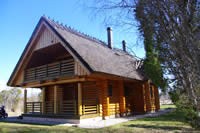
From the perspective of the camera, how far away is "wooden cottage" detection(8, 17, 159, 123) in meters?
12.1

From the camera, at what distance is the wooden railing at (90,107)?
12.4 metres

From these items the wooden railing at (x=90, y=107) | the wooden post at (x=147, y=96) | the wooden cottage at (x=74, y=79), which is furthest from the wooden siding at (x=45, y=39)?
the wooden post at (x=147, y=96)

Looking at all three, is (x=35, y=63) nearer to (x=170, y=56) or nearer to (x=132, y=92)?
(x=132, y=92)

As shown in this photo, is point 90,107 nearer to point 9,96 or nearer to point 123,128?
point 123,128

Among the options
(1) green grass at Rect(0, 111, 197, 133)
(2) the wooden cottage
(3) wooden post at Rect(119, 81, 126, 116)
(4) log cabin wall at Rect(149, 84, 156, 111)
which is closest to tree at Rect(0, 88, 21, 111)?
(2) the wooden cottage

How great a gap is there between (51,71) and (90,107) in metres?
3.51

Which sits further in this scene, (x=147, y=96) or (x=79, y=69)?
(x=147, y=96)

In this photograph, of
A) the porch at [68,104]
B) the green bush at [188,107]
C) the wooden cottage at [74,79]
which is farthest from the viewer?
the porch at [68,104]

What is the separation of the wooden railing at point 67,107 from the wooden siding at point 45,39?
12.7ft

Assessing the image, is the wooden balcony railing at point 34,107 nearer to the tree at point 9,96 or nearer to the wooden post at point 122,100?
the wooden post at point 122,100

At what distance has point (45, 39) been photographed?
13.8m

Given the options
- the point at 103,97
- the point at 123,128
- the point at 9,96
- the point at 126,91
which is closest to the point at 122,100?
the point at 126,91

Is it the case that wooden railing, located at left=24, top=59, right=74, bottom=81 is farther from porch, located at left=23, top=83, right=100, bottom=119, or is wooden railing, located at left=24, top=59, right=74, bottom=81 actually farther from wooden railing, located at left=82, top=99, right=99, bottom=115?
wooden railing, located at left=82, top=99, right=99, bottom=115

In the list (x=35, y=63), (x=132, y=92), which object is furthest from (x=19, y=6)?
(x=132, y=92)
